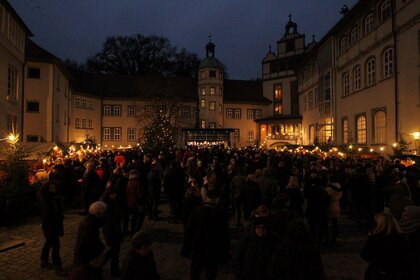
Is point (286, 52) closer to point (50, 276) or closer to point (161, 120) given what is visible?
point (161, 120)

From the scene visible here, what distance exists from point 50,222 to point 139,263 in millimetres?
3323

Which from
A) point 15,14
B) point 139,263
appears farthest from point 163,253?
point 15,14

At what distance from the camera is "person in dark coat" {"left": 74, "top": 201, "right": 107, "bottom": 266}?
16.8 feet

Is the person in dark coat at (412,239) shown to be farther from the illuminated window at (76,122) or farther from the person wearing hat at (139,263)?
the illuminated window at (76,122)

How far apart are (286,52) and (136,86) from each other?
927 inches

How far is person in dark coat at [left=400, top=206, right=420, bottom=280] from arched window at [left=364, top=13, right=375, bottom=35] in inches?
907

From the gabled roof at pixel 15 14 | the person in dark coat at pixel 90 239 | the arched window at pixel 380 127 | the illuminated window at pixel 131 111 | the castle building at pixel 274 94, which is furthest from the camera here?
the illuminated window at pixel 131 111

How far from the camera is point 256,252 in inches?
177

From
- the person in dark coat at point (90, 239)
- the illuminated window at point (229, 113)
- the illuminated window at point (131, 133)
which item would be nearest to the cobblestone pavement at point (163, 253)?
the person in dark coat at point (90, 239)

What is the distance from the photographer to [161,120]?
27156mm

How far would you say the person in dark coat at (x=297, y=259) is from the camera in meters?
3.86

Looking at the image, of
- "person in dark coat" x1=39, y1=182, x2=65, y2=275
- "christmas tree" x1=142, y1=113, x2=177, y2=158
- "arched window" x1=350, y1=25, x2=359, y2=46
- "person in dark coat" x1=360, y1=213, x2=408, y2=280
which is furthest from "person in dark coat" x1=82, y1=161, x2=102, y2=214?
"arched window" x1=350, y1=25, x2=359, y2=46

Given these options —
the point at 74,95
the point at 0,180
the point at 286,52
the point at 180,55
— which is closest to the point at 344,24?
the point at 286,52

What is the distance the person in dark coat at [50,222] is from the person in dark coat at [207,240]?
287 cm
